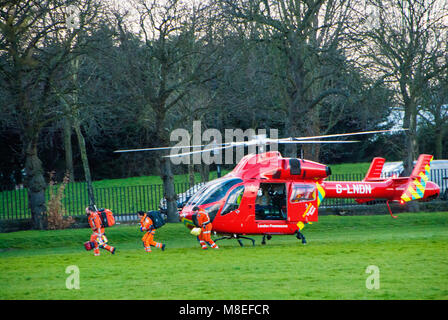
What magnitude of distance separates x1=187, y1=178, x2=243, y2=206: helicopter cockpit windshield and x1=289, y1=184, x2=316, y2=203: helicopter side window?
72.9 inches

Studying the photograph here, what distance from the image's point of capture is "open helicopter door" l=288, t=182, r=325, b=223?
18781 millimetres

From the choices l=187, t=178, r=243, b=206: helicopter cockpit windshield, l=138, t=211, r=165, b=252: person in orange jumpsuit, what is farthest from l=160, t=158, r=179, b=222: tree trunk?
l=138, t=211, r=165, b=252: person in orange jumpsuit

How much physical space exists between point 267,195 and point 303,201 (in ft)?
4.38

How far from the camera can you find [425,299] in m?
9.66

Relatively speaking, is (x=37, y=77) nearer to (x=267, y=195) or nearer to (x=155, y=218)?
(x=155, y=218)

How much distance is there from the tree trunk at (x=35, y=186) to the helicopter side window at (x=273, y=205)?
33.3 feet

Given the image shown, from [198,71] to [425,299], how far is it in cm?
1686

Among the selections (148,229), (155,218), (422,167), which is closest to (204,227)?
(155,218)

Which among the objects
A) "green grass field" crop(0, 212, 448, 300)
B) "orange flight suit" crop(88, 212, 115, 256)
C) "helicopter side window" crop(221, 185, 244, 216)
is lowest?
"green grass field" crop(0, 212, 448, 300)

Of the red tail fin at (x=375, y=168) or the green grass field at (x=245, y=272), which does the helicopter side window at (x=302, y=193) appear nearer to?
the green grass field at (x=245, y=272)

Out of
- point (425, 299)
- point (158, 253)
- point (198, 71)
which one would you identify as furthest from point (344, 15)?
point (425, 299)

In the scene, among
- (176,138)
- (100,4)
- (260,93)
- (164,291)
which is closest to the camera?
(164,291)

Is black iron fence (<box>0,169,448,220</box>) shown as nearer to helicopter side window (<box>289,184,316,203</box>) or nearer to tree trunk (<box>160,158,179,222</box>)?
tree trunk (<box>160,158,179,222</box>)
